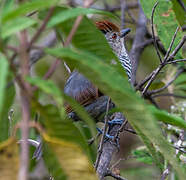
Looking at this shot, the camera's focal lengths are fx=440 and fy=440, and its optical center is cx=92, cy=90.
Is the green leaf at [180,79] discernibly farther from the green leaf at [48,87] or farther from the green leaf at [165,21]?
the green leaf at [48,87]

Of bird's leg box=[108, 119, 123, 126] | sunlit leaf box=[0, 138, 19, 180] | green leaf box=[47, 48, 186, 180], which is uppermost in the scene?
green leaf box=[47, 48, 186, 180]

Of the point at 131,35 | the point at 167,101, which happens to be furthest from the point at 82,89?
the point at 167,101

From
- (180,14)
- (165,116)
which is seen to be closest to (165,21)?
(180,14)

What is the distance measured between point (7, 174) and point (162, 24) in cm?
196

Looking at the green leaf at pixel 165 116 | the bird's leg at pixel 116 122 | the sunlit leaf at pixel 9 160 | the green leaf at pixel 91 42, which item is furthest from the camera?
the bird's leg at pixel 116 122

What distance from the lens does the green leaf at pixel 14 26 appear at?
1.13 m

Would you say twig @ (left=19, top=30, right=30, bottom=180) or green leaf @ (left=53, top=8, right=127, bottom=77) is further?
green leaf @ (left=53, top=8, right=127, bottom=77)

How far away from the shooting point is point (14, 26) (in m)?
1.14

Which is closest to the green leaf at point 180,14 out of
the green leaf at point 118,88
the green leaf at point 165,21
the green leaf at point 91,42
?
the green leaf at point 165,21

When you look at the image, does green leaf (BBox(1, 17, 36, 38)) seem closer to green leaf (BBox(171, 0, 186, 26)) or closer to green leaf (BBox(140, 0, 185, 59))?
green leaf (BBox(171, 0, 186, 26))

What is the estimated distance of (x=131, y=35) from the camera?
509 cm

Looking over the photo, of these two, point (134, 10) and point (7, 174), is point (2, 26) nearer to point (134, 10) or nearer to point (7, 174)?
point (7, 174)

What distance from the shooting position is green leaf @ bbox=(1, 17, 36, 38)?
1127mm

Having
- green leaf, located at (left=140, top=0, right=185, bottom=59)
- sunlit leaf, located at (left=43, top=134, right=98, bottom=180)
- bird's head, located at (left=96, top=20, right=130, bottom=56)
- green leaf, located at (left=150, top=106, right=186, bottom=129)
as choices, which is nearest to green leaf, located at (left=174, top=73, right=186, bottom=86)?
bird's head, located at (left=96, top=20, right=130, bottom=56)
